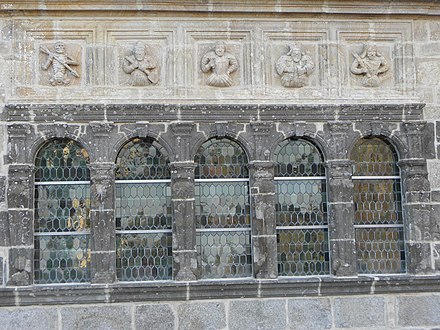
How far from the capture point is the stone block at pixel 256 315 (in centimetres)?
825

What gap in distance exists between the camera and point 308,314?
27.3ft

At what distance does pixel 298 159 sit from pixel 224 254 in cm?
158

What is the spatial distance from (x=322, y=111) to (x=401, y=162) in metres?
1.24

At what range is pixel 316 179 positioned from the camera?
870 cm

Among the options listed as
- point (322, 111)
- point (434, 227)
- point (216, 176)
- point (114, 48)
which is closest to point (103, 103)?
point (114, 48)

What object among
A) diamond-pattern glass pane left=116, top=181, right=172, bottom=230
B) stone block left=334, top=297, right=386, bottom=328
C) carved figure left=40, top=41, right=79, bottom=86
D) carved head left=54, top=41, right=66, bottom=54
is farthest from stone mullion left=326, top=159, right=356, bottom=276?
carved head left=54, top=41, right=66, bottom=54

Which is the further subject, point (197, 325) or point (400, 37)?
point (400, 37)

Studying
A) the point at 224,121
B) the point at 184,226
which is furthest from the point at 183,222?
the point at 224,121

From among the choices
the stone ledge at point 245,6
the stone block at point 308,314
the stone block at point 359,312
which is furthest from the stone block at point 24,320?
the stone ledge at point 245,6

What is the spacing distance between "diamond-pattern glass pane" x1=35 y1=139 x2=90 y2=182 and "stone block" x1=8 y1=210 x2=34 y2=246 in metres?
0.52

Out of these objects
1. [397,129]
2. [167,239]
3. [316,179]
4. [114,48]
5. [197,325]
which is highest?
[114,48]

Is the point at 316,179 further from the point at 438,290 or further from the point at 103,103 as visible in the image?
the point at 103,103

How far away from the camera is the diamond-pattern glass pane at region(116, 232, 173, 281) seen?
329 inches

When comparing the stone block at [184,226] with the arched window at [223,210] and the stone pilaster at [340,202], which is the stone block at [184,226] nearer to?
the arched window at [223,210]
